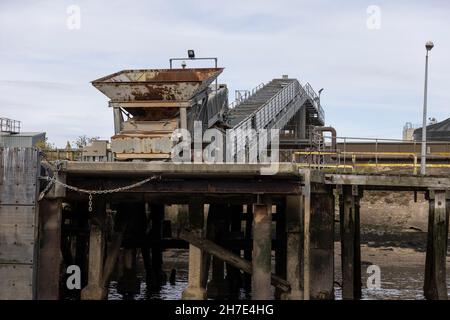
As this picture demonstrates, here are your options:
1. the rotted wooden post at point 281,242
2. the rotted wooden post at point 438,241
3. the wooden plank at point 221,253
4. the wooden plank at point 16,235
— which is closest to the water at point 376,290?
the rotted wooden post at point 281,242

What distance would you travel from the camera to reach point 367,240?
128ft

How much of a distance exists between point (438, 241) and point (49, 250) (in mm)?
9255

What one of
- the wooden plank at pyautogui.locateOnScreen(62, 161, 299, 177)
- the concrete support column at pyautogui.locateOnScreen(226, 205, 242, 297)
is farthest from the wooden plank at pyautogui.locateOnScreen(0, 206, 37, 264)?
the concrete support column at pyautogui.locateOnScreen(226, 205, 242, 297)

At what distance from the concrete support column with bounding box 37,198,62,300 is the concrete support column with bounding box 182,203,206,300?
2745 mm

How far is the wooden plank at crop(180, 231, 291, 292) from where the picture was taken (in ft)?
55.6

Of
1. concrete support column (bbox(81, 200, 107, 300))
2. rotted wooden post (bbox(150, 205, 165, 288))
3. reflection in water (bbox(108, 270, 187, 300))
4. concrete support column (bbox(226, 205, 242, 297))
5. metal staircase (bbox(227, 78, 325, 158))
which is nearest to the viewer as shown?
concrete support column (bbox(81, 200, 107, 300))

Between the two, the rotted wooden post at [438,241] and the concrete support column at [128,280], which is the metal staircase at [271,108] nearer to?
the concrete support column at [128,280]

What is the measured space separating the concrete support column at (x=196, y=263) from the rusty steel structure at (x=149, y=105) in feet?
5.44

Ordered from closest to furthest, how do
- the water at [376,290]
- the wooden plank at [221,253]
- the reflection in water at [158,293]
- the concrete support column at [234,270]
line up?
1. the wooden plank at [221,253]
2. the reflection in water at [158,293]
3. the concrete support column at [234,270]
4. the water at [376,290]

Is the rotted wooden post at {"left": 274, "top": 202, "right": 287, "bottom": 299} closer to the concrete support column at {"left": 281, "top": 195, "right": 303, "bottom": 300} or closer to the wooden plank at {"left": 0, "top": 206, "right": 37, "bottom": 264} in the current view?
the concrete support column at {"left": 281, "top": 195, "right": 303, "bottom": 300}

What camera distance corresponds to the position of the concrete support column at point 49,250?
16031mm

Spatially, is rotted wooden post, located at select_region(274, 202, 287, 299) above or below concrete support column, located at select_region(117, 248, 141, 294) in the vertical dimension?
above
